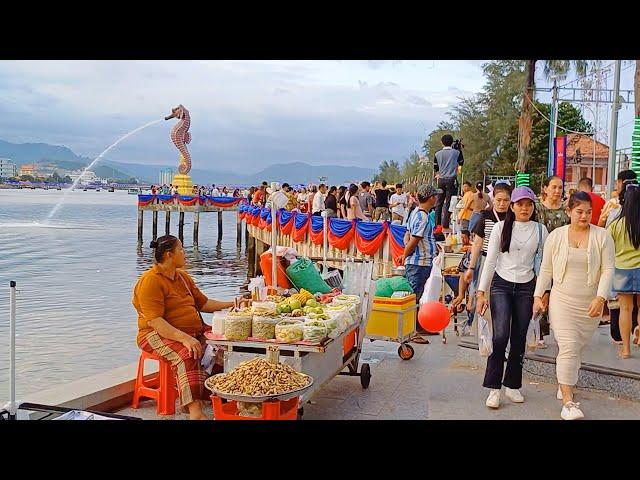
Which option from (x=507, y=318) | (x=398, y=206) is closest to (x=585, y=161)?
(x=398, y=206)

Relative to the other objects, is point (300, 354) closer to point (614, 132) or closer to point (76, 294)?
point (614, 132)

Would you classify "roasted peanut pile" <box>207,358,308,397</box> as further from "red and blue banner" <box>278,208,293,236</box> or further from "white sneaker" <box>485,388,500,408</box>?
"red and blue banner" <box>278,208,293,236</box>

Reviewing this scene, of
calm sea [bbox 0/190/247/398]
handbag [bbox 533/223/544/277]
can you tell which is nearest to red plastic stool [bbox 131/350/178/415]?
handbag [bbox 533/223/544/277]

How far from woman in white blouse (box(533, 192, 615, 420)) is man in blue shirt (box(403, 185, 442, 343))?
7.86 ft

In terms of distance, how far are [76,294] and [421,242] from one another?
1510 cm

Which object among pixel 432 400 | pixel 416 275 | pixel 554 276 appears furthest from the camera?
pixel 416 275

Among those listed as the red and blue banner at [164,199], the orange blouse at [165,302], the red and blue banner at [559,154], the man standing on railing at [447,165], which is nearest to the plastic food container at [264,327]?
the orange blouse at [165,302]

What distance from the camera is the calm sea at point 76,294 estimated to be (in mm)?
11125

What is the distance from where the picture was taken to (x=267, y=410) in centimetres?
415

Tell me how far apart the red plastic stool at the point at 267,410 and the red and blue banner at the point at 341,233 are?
10734 millimetres
